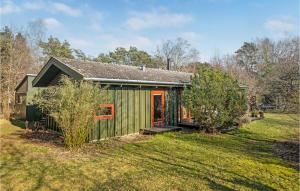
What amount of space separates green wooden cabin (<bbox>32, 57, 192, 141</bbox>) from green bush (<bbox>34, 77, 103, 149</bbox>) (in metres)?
1.29

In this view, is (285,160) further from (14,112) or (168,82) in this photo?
(14,112)

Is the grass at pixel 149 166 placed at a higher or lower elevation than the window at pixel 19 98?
lower

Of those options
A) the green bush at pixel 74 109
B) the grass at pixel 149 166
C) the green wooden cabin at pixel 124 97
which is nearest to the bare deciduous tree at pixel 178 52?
the green wooden cabin at pixel 124 97

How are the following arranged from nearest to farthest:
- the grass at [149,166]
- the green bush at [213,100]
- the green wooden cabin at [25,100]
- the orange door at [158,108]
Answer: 1. the grass at [149,166]
2. the green bush at [213,100]
3. the orange door at [158,108]
4. the green wooden cabin at [25,100]

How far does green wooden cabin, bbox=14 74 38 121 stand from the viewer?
16.4 m

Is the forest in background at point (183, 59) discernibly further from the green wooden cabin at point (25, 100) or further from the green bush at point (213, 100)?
the green bush at point (213, 100)

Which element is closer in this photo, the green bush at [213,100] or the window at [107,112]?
the window at [107,112]

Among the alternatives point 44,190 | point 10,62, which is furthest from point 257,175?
point 10,62

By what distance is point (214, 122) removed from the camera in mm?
11180

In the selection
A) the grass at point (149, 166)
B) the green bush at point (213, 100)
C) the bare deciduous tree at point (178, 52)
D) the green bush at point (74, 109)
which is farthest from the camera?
the bare deciduous tree at point (178, 52)

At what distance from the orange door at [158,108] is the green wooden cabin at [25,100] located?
875cm

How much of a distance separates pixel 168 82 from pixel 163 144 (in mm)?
4423

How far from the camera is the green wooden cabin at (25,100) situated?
645 inches

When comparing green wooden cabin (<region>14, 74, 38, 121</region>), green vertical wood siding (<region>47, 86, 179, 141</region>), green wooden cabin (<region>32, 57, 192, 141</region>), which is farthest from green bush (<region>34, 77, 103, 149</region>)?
green wooden cabin (<region>14, 74, 38, 121</region>)
